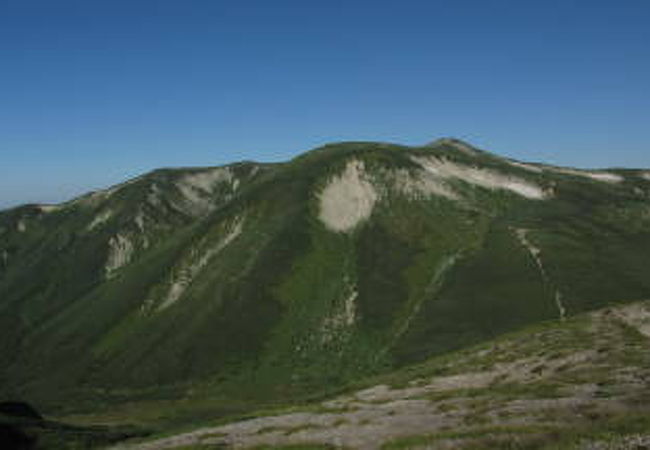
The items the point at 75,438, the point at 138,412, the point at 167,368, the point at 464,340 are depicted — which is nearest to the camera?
the point at 75,438

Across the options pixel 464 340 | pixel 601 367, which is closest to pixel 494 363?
pixel 601 367

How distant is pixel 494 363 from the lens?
82000 mm

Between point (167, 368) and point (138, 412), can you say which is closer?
point (138, 412)

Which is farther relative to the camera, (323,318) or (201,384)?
(323,318)

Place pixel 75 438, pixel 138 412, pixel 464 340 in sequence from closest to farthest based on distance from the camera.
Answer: pixel 75 438 < pixel 138 412 < pixel 464 340

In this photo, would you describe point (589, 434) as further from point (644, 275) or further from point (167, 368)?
point (644, 275)

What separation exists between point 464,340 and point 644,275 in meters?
64.1

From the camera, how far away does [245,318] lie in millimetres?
187000

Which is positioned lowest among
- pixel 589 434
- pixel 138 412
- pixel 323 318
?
pixel 138 412

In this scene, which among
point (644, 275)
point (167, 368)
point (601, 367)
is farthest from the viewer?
point (644, 275)

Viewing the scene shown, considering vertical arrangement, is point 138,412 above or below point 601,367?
below

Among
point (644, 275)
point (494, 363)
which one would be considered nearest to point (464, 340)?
point (644, 275)

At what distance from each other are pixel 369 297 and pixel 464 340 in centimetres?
3659

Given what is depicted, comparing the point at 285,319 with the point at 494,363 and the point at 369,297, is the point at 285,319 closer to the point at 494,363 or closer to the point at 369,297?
the point at 369,297
